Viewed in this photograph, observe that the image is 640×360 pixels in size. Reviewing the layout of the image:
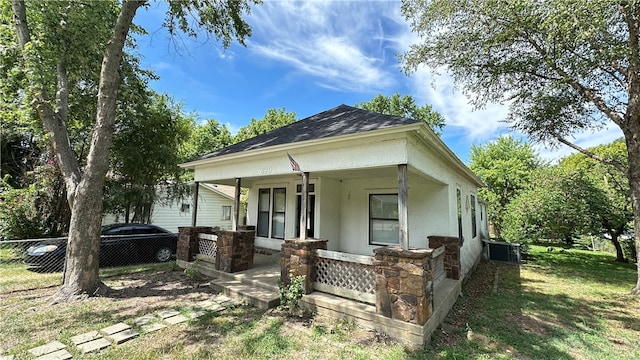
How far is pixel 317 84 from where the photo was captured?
1922cm

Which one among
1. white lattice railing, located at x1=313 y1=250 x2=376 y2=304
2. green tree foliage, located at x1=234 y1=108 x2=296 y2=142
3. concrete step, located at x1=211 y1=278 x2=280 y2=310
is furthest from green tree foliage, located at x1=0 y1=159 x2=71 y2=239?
green tree foliage, located at x1=234 y1=108 x2=296 y2=142

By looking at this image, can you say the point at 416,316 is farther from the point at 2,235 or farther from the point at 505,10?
the point at 2,235

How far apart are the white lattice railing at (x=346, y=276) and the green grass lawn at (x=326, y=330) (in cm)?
54

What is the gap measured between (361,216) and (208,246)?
4.48 m

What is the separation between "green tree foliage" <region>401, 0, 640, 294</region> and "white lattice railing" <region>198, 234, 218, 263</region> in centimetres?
837

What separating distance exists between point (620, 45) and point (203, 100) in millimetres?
17734

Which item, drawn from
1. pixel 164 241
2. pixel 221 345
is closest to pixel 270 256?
pixel 164 241

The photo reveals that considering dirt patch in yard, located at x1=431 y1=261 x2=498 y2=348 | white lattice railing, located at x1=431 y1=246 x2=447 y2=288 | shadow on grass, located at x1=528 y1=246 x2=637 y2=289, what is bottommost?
shadow on grass, located at x1=528 y1=246 x2=637 y2=289

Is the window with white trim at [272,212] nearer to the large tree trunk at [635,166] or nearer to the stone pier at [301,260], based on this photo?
the stone pier at [301,260]

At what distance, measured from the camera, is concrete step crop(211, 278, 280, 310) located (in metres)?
5.09

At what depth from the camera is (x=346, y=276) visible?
16.2 feet

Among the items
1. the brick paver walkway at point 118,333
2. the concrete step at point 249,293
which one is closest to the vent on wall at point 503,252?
the concrete step at point 249,293

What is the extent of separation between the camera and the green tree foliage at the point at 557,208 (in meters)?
11.4

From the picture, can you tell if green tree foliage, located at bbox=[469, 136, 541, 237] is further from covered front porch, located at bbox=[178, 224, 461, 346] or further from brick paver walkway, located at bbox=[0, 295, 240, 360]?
brick paver walkway, located at bbox=[0, 295, 240, 360]
